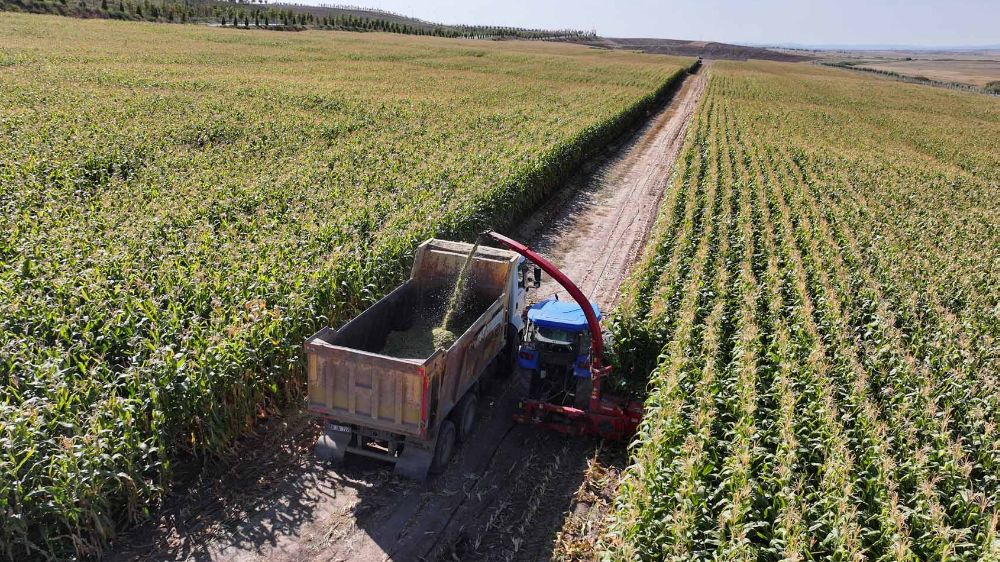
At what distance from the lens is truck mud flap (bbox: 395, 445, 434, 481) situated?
8.73 meters

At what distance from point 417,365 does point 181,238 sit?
25.3 feet

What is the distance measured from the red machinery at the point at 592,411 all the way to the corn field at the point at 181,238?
155 inches

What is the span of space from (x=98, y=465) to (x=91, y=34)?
229 feet

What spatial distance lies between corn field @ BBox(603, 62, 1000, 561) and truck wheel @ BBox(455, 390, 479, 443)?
274 cm

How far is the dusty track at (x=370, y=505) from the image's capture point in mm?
7766

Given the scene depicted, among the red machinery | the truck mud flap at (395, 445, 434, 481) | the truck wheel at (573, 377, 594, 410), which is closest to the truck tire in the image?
the truck wheel at (573, 377, 594, 410)

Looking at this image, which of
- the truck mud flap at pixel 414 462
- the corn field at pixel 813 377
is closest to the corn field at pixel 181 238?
the truck mud flap at pixel 414 462

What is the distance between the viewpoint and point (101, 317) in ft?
30.9

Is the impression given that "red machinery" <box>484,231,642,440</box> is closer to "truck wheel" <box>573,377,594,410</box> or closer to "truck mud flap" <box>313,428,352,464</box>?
"truck wheel" <box>573,377,594,410</box>

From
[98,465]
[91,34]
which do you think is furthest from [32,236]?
[91,34]

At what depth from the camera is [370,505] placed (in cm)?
856

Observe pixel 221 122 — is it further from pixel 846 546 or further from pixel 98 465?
pixel 846 546

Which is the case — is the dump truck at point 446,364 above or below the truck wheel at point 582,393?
above

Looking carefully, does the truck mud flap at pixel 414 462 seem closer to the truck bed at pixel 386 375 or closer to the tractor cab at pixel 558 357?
the truck bed at pixel 386 375
